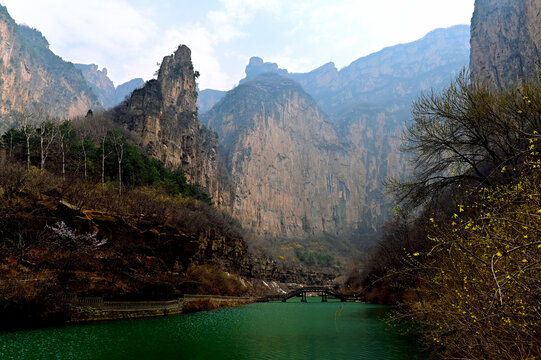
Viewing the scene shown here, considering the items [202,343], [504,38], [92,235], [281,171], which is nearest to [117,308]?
[92,235]

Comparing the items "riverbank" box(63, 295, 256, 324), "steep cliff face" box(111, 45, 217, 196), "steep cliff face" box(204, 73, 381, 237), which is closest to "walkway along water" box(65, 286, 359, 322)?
"riverbank" box(63, 295, 256, 324)

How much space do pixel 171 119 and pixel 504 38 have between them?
259 feet

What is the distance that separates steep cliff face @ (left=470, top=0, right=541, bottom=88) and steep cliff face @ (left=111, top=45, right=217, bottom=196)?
215 feet

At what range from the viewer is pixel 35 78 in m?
127

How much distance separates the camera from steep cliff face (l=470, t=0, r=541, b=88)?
6469cm

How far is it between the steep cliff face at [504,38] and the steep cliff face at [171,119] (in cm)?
6558

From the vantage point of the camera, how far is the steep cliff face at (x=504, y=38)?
64.7 metres

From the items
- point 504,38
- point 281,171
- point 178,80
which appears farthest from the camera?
point 281,171

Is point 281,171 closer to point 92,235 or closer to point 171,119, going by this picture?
point 171,119

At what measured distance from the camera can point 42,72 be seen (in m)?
134

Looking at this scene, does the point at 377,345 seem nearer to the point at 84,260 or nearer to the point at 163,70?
the point at 84,260

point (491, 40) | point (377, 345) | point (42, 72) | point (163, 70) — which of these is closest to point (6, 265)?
point (377, 345)

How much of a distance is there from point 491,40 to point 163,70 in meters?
81.0

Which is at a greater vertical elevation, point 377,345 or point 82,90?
point 82,90
